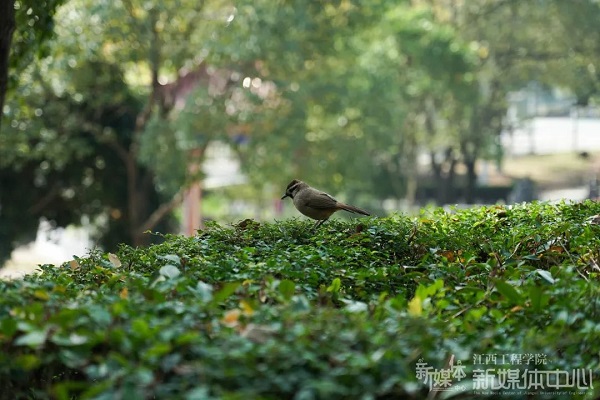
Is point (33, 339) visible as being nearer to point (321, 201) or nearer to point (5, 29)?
point (321, 201)

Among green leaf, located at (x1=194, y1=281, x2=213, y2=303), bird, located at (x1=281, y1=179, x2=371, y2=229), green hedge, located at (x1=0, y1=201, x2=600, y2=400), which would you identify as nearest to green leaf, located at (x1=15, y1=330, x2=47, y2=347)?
green hedge, located at (x1=0, y1=201, x2=600, y2=400)

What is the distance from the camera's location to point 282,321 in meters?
1.97

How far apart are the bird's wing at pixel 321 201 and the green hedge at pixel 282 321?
2.83 feet

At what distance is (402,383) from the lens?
70.9 inches

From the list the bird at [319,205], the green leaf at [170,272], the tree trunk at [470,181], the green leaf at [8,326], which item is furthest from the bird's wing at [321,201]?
the tree trunk at [470,181]

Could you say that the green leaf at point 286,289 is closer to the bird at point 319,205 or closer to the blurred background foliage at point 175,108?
the bird at point 319,205

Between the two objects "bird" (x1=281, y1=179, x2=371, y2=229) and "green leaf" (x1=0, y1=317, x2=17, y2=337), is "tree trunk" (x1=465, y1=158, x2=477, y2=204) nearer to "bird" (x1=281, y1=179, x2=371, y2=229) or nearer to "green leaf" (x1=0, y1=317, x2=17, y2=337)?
"bird" (x1=281, y1=179, x2=371, y2=229)

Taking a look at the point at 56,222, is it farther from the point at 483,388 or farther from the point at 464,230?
the point at 483,388

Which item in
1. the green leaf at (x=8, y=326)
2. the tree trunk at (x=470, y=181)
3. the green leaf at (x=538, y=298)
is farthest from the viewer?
the tree trunk at (x=470, y=181)

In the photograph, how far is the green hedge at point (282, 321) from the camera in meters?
1.79

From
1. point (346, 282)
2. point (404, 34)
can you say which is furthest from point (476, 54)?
point (346, 282)

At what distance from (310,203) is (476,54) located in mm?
16700

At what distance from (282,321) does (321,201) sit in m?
2.28

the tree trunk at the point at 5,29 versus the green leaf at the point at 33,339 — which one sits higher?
the tree trunk at the point at 5,29
